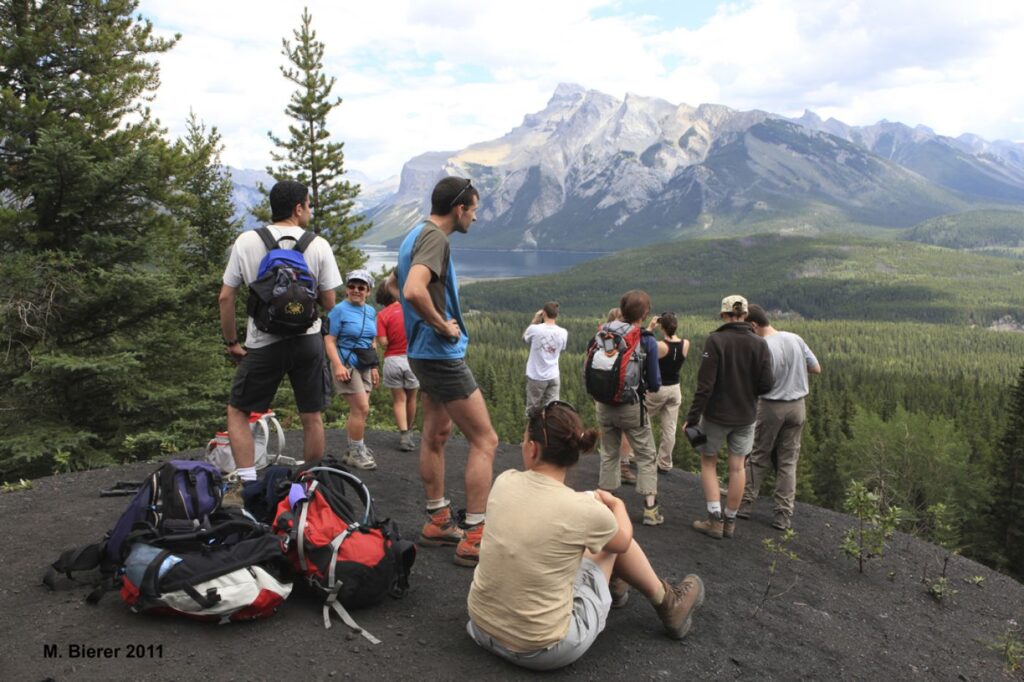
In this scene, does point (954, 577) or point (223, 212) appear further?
point (223, 212)

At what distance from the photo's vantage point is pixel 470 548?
15.4 ft

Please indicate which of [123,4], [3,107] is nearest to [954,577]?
[3,107]

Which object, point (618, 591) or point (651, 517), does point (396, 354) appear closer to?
point (651, 517)

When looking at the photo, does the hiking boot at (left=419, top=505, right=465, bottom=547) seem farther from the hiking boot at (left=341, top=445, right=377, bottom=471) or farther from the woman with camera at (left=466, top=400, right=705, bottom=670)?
the hiking boot at (left=341, top=445, right=377, bottom=471)

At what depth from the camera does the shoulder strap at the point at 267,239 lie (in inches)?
185

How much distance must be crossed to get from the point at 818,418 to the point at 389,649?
58557 millimetres

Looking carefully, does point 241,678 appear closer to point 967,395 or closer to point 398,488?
point 398,488

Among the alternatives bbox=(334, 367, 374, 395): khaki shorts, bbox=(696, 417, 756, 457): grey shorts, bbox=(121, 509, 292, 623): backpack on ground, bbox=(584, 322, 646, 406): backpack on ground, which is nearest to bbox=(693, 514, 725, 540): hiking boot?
bbox=(696, 417, 756, 457): grey shorts

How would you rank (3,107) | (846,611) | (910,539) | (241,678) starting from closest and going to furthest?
(241,678), (846,611), (910,539), (3,107)

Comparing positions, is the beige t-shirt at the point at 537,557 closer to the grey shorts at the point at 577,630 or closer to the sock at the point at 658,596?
the grey shorts at the point at 577,630

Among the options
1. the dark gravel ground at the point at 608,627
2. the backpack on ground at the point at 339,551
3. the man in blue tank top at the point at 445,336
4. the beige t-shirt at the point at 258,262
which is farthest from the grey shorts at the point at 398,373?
the backpack on ground at the point at 339,551

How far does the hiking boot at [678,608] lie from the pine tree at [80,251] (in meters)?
8.04

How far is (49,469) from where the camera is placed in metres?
9.62

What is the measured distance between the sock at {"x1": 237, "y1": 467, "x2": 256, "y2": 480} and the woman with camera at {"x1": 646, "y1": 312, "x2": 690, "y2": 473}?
4.62m
